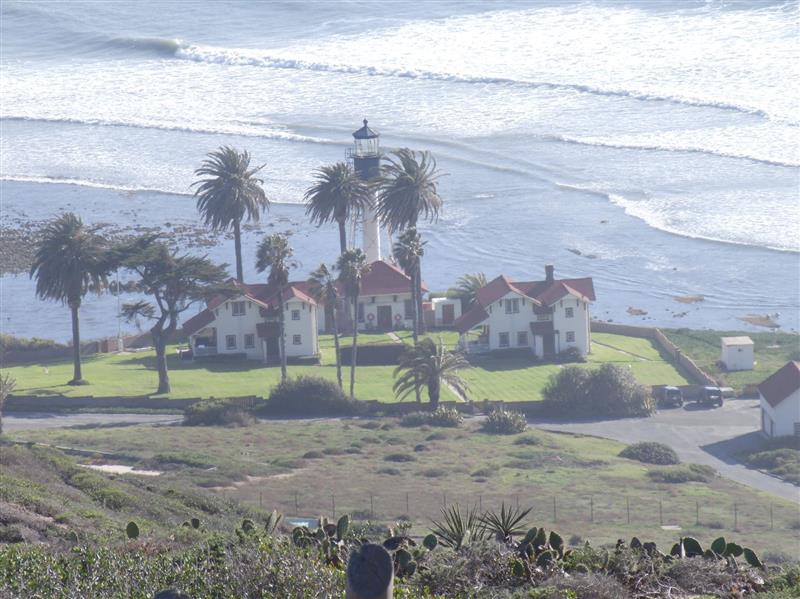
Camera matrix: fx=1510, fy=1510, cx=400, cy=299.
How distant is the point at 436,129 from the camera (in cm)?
10756

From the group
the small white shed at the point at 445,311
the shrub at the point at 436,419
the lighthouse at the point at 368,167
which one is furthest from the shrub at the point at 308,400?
the lighthouse at the point at 368,167

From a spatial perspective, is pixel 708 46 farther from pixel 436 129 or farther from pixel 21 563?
pixel 21 563

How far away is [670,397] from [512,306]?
9650 mm

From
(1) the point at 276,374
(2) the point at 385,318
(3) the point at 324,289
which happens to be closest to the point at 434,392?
(3) the point at 324,289

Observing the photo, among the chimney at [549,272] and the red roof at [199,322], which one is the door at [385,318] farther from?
the red roof at [199,322]

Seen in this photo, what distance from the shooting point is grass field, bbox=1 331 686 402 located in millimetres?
60125

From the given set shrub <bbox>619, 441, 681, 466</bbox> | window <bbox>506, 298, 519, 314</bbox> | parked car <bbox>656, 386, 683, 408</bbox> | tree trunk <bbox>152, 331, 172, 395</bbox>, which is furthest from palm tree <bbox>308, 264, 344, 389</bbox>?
shrub <bbox>619, 441, 681, 466</bbox>

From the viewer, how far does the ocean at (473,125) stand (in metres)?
78.5

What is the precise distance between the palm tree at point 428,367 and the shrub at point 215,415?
614cm

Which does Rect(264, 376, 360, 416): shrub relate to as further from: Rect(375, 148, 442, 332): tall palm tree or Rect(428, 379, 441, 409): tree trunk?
Rect(375, 148, 442, 332): tall palm tree

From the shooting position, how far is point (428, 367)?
58.0m

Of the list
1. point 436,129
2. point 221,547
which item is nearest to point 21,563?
point 221,547

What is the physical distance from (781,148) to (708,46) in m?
30.4

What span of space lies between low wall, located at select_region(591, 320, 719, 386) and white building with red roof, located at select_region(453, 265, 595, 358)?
2.71m
